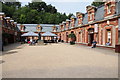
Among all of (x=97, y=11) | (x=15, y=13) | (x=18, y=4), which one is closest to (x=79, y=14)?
(x=97, y=11)

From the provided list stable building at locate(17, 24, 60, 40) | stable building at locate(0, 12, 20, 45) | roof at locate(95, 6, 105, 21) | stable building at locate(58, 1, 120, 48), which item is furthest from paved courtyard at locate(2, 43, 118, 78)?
stable building at locate(17, 24, 60, 40)

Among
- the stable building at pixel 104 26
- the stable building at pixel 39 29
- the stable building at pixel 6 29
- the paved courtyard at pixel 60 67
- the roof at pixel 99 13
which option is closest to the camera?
the paved courtyard at pixel 60 67

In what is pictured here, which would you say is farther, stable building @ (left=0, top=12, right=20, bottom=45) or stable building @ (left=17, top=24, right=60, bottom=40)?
stable building @ (left=17, top=24, right=60, bottom=40)

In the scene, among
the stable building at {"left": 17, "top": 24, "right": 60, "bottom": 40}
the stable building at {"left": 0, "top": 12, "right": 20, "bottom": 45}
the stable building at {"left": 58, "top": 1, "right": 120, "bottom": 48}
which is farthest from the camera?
the stable building at {"left": 17, "top": 24, "right": 60, "bottom": 40}

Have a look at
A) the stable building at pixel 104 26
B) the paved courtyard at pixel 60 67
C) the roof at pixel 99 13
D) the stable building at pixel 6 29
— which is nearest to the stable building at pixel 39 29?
the stable building at pixel 6 29

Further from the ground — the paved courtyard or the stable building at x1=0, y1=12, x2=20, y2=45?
the stable building at x1=0, y1=12, x2=20, y2=45

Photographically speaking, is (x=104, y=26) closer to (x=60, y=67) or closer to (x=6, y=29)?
(x=60, y=67)

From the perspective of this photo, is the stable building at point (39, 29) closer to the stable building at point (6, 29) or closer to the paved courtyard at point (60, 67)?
the stable building at point (6, 29)

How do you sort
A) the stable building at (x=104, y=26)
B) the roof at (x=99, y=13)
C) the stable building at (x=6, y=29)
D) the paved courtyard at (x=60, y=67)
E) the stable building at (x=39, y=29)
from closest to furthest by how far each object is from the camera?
1. the paved courtyard at (x=60, y=67)
2. the stable building at (x=104, y=26)
3. the roof at (x=99, y=13)
4. the stable building at (x=6, y=29)
5. the stable building at (x=39, y=29)

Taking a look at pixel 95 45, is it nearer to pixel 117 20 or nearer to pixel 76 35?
pixel 117 20

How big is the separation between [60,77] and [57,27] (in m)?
46.9

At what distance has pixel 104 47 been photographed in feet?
58.7

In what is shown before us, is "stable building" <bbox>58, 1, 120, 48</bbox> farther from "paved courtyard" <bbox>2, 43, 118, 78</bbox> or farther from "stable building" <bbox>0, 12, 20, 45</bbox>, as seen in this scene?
"stable building" <bbox>0, 12, 20, 45</bbox>

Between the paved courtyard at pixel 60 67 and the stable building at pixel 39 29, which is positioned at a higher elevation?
the stable building at pixel 39 29
